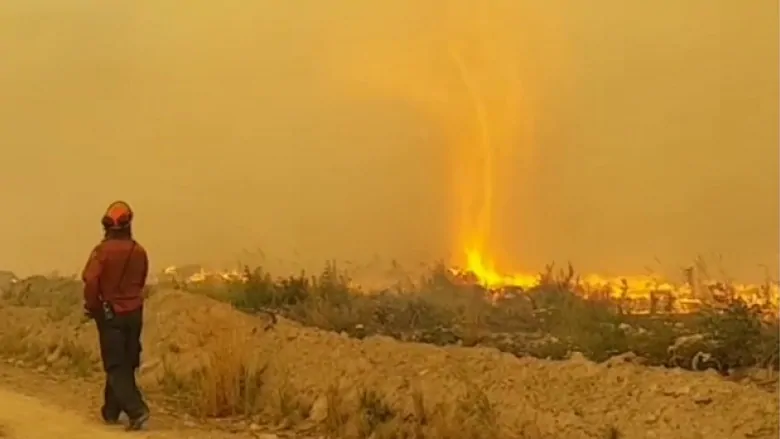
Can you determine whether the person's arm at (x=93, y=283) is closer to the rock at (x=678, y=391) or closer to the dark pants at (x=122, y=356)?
the dark pants at (x=122, y=356)

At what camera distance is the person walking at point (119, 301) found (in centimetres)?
A: 1077

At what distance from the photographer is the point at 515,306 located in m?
15.8

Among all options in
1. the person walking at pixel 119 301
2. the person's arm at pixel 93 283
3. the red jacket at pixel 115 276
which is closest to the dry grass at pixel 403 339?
the person walking at pixel 119 301

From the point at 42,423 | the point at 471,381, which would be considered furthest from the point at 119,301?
the point at 471,381

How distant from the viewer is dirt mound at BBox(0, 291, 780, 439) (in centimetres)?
1021

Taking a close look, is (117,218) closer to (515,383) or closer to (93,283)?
(93,283)

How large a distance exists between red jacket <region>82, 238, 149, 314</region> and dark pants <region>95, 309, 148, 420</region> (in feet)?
0.41

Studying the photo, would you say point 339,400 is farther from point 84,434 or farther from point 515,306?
point 515,306

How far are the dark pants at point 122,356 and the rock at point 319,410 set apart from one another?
1602 mm

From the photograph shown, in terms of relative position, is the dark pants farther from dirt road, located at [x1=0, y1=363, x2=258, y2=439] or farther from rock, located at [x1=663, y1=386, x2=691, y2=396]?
rock, located at [x1=663, y1=386, x2=691, y2=396]

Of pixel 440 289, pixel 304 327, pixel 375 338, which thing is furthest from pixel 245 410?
pixel 440 289

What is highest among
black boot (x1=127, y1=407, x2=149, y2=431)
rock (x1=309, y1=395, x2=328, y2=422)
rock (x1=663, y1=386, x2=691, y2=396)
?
rock (x1=663, y1=386, x2=691, y2=396)

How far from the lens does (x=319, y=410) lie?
11.6 metres

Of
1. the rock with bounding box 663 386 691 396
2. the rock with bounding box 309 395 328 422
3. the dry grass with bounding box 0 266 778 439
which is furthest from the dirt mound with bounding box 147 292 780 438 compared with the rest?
the rock with bounding box 309 395 328 422
